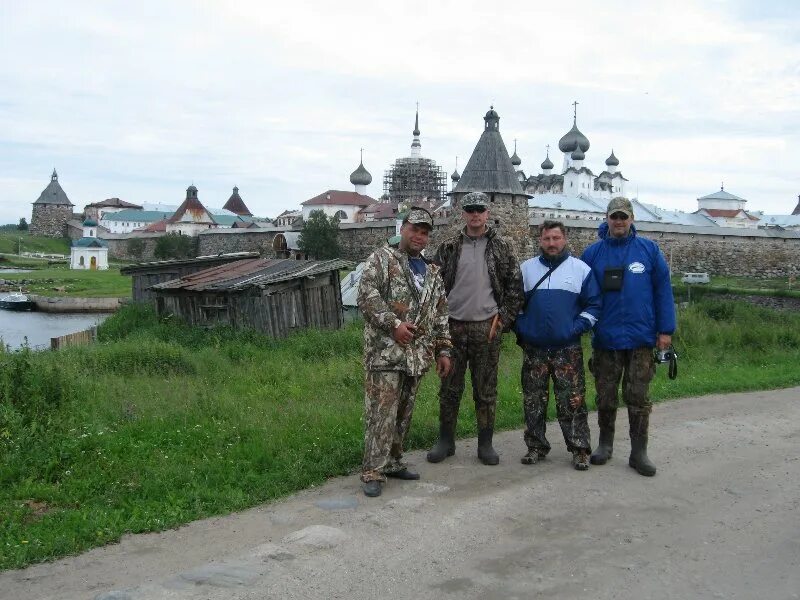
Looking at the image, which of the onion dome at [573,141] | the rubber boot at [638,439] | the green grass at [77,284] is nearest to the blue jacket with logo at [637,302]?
the rubber boot at [638,439]

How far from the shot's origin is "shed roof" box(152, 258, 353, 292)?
1542cm

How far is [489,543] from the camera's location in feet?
12.1

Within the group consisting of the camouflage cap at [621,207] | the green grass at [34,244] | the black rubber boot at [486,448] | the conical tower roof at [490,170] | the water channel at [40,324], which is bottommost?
the water channel at [40,324]

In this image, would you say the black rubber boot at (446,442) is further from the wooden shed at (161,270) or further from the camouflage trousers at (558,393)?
the wooden shed at (161,270)

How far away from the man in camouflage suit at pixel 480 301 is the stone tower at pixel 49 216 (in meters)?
96.7

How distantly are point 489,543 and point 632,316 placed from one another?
78.8 inches

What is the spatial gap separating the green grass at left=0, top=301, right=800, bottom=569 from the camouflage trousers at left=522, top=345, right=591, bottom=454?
2.83ft

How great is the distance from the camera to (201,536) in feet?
12.4

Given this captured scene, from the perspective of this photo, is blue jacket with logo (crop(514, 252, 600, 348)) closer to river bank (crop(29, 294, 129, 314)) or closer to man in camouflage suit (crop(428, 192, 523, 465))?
man in camouflage suit (crop(428, 192, 523, 465))

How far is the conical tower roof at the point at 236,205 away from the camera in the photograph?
10625 cm

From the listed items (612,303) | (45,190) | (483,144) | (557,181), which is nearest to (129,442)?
(612,303)

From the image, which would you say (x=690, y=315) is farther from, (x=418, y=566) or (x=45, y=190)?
(x=45, y=190)

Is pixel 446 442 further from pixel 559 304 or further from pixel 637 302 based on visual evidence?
pixel 637 302

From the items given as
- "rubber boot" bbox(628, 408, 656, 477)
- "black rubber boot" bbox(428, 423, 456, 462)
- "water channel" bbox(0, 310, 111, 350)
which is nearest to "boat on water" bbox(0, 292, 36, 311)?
"water channel" bbox(0, 310, 111, 350)
